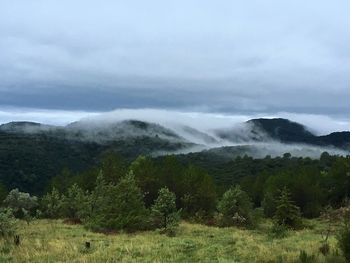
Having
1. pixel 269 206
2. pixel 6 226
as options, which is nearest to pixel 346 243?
pixel 6 226

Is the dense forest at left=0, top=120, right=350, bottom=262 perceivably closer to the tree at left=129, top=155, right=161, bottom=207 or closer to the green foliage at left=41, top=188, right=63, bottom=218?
the tree at left=129, top=155, right=161, bottom=207

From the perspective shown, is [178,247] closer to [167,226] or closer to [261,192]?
[167,226]

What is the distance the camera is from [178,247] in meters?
22.5

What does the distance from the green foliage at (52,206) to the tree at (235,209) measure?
17.6 metres

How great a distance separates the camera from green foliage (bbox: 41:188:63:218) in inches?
1989

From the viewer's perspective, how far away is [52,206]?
5291 cm

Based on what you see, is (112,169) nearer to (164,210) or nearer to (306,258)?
(164,210)

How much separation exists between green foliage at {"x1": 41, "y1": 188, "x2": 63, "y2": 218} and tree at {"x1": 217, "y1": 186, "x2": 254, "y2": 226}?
17552 mm

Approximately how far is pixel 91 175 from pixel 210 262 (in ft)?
138

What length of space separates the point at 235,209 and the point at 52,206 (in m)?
22.0

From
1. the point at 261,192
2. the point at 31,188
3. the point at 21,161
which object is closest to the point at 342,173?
the point at 261,192

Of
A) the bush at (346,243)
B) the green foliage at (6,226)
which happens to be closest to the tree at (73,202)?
the green foliage at (6,226)

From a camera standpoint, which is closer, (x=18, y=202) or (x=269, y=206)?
(x=18, y=202)

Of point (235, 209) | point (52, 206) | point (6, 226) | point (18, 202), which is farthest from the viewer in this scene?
point (52, 206)
